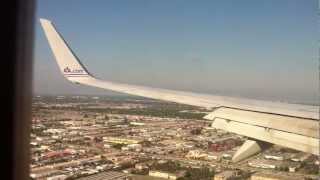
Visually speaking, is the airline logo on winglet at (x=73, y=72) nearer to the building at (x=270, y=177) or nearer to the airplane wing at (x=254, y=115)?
the airplane wing at (x=254, y=115)

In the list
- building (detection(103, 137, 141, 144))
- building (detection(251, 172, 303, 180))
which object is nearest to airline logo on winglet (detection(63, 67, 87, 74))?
building (detection(251, 172, 303, 180))

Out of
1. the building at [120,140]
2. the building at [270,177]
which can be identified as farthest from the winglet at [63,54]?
the building at [120,140]

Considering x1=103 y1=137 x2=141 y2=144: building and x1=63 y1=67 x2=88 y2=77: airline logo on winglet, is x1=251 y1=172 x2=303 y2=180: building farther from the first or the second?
x1=103 y1=137 x2=141 y2=144: building

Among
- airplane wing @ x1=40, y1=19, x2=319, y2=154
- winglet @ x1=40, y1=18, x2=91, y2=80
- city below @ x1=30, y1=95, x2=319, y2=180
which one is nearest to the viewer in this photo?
airplane wing @ x1=40, y1=19, x2=319, y2=154

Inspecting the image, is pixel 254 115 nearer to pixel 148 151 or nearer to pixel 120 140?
pixel 148 151

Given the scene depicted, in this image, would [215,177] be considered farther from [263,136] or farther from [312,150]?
[312,150]

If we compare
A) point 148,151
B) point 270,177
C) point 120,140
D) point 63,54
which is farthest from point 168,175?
point 120,140
